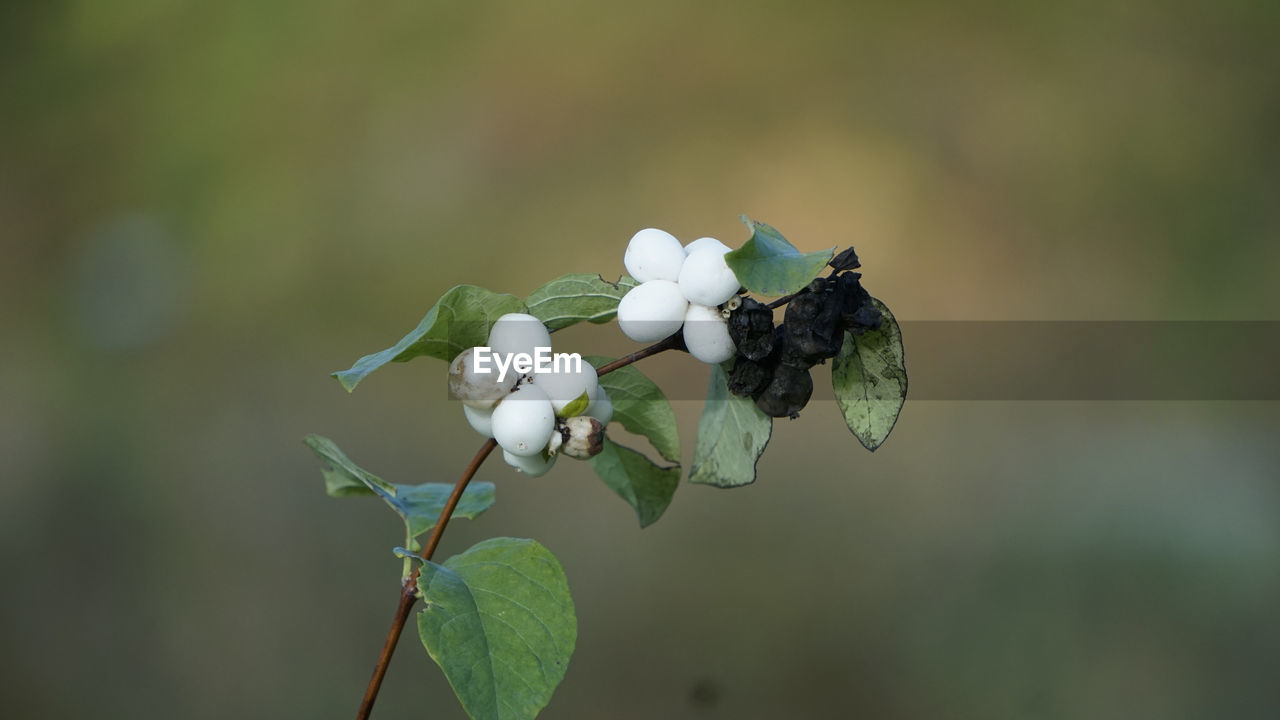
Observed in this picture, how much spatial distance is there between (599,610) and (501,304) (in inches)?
29.8

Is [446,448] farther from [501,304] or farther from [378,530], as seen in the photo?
[501,304]

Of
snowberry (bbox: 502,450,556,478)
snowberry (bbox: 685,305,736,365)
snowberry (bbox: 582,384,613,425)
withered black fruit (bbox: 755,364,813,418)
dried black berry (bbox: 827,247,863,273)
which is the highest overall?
dried black berry (bbox: 827,247,863,273)

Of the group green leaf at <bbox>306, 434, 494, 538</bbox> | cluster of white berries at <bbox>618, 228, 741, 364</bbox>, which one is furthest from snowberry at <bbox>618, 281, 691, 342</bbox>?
green leaf at <bbox>306, 434, 494, 538</bbox>

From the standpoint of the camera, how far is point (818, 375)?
1006 mm

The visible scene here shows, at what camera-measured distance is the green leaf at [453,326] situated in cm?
31

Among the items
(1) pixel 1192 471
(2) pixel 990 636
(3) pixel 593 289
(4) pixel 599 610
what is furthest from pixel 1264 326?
(3) pixel 593 289

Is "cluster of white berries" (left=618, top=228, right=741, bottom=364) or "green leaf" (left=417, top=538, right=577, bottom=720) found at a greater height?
"cluster of white berries" (left=618, top=228, right=741, bottom=364)

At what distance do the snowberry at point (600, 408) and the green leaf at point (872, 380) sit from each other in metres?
0.09

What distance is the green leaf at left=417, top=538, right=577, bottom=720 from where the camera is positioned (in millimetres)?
307

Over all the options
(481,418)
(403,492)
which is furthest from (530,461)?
(403,492)

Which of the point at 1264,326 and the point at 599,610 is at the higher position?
the point at 1264,326

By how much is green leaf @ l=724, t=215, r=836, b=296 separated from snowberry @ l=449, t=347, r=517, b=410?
0.09m

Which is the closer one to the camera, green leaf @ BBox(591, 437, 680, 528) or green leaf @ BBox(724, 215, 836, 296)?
green leaf @ BBox(724, 215, 836, 296)

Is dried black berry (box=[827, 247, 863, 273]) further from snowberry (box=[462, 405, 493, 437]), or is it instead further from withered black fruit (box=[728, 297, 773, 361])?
snowberry (box=[462, 405, 493, 437])
